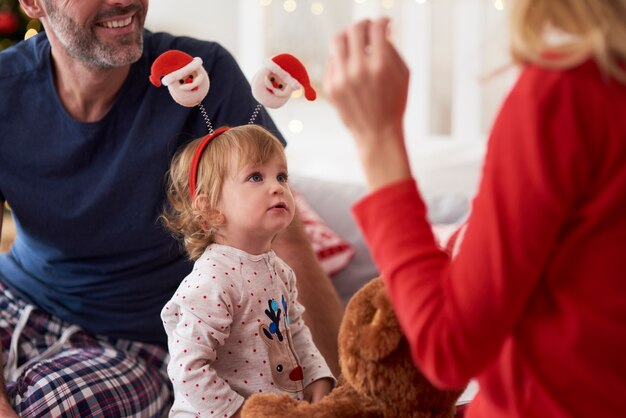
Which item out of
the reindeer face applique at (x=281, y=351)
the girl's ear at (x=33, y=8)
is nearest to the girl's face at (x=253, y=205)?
the reindeer face applique at (x=281, y=351)

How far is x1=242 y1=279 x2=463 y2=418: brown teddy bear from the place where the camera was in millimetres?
996

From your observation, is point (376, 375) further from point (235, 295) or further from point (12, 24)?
point (12, 24)

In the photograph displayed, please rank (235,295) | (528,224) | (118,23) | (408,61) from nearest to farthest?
(528,224), (235,295), (118,23), (408,61)

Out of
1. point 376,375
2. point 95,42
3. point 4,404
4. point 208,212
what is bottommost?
point 4,404

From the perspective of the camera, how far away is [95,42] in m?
1.67

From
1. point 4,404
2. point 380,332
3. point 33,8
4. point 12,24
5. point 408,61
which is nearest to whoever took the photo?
point 380,332

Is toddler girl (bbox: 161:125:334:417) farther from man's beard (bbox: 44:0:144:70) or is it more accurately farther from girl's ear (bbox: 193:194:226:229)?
man's beard (bbox: 44:0:144:70)

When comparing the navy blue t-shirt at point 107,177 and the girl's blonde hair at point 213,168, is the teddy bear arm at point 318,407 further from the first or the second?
the navy blue t-shirt at point 107,177

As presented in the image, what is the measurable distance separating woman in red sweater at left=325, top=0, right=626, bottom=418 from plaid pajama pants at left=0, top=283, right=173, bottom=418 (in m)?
0.92

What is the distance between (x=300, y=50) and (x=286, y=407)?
3.10 m

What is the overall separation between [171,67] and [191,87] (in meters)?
0.04

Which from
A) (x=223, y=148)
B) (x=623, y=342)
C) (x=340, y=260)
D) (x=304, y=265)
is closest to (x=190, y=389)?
(x=223, y=148)

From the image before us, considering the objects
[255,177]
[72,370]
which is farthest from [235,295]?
[72,370]

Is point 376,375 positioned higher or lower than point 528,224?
lower
